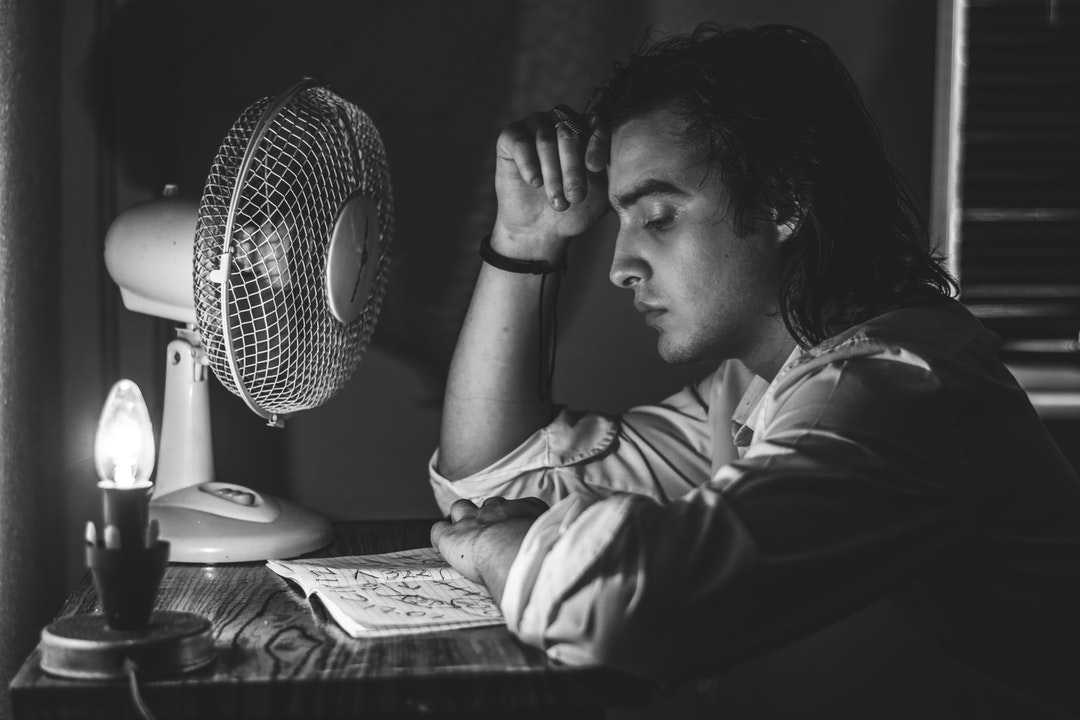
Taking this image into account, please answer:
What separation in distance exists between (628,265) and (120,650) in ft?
2.76

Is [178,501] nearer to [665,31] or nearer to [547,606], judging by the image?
[547,606]

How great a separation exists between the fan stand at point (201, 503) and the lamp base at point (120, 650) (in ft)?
1.48

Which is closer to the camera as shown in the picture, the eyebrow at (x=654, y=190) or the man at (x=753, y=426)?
the man at (x=753, y=426)

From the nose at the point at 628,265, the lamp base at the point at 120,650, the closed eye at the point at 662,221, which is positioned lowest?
the lamp base at the point at 120,650

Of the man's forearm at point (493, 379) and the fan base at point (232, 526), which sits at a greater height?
the man's forearm at point (493, 379)

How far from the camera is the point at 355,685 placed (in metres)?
1.00

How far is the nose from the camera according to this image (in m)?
1.54

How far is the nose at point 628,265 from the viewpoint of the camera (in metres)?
1.54

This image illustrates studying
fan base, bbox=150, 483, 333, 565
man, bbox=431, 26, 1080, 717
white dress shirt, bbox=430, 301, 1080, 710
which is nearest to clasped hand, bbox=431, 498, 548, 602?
man, bbox=431, 26, 1080, 717

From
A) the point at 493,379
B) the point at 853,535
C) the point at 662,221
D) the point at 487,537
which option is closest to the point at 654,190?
the point at 662,221

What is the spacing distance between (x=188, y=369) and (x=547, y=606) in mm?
838

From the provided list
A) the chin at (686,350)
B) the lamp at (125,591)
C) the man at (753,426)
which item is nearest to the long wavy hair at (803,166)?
the man at (753,426)

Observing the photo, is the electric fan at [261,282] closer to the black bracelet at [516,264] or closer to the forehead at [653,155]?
the black bracelet at [516,264]

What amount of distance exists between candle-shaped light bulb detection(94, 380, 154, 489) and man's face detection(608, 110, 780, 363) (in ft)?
2.37
